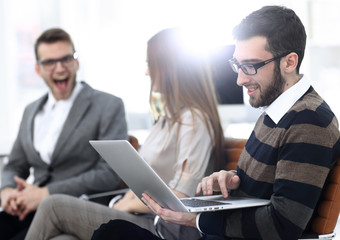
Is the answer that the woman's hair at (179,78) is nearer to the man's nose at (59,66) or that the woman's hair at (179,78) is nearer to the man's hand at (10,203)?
the man's nose at (59,66)

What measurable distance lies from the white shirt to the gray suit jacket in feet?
0.08

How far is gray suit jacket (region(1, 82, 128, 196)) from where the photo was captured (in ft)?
6.49

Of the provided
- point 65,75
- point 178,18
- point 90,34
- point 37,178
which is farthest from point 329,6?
point 37,178

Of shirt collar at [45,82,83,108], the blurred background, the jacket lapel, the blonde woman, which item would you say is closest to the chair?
the blonde woman

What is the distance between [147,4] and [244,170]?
7.61ft

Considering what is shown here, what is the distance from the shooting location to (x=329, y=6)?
128 inches

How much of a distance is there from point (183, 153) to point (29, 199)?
2.30 feet

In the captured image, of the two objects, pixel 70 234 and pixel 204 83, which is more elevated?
pixel 204 83

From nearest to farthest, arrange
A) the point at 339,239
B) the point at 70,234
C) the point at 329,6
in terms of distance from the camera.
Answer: the point at 70,234 < the point at 339,239 < the point at 329,6

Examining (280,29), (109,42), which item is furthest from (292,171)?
(109,42)

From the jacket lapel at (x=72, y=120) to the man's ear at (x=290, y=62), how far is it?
1074mm

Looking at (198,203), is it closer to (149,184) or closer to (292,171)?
(149,184)

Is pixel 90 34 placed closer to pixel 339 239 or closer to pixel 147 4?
pixel 147 4

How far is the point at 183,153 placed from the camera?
161cm
